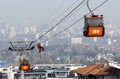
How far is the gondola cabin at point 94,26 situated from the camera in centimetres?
1850

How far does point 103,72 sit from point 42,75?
67.1 metres

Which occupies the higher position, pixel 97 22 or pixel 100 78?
pixel 97 22

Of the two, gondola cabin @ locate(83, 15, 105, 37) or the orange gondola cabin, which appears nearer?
gondola cabin @ locate(83, 15, 105, 37)

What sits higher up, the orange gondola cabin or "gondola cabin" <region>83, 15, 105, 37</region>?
"gondola cabin" <region>83, 15, 105, 37</region>

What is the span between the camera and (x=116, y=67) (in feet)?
109

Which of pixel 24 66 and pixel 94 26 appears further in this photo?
pixel 24 66

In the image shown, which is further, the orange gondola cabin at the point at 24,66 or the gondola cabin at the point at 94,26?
the orange gondola cabin at the point at 24,66

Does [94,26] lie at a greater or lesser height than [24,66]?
greater

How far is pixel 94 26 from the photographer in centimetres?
1861

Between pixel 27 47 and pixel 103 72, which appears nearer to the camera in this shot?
pixel 103 72

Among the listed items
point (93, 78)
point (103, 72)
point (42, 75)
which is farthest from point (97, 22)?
point (42, 75)

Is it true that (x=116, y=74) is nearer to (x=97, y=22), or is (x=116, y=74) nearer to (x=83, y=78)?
(x=83, y=78)

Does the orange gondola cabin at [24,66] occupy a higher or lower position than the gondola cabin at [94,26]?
lower

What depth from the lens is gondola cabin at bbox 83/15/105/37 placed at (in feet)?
60.7
